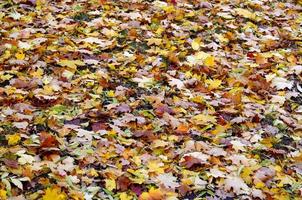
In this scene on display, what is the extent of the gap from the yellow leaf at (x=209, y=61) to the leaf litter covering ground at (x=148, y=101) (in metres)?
0.02

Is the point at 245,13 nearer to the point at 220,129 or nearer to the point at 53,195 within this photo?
the point at 220,129

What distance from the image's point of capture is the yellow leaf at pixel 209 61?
4.59m

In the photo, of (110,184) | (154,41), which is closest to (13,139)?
(110,184)

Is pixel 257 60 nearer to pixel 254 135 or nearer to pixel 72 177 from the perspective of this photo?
pixel 254 135

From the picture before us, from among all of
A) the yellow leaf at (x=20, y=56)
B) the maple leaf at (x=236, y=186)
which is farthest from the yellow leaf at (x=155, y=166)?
the yellow leaf at (x=20, y=56)

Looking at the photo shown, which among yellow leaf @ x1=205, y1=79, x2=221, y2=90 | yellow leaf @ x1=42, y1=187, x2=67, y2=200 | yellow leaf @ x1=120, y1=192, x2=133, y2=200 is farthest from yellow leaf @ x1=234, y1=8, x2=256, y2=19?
yellow leaf @ x1=42, y1=187, x2=67, y2=200

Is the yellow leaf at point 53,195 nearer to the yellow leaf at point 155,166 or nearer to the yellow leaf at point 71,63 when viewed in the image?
the yellow leaf at point 155,166

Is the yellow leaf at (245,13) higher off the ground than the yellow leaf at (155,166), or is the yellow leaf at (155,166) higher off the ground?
the yellow leaf at (245,13)

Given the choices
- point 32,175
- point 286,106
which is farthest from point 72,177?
point 286,106

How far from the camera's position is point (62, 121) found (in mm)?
3648

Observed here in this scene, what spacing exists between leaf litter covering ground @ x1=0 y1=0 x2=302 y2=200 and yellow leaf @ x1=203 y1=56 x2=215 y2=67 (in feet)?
0.05

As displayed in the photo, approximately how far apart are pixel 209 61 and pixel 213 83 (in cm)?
39

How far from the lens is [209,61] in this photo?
15.2ft

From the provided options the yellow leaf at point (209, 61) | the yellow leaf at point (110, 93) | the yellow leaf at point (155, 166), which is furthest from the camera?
the yellow leaf at point (209, 61)
